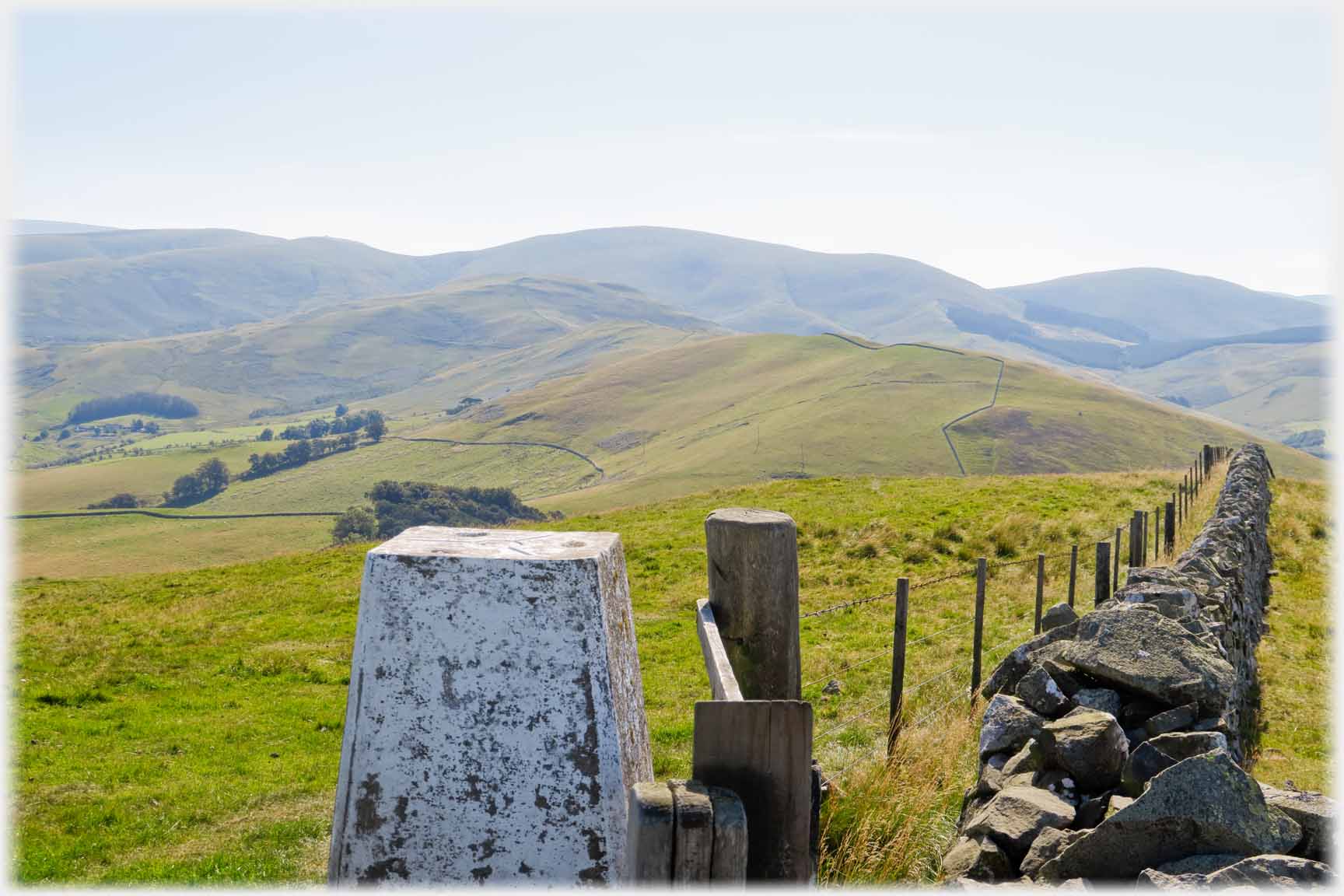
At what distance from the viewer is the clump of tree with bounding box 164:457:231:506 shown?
130125 mm

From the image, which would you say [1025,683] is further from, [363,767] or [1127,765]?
[363,767]

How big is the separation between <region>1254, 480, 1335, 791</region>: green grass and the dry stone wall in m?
0.50

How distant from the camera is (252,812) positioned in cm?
884

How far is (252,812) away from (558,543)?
286 inches

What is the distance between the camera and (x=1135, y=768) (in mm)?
4598

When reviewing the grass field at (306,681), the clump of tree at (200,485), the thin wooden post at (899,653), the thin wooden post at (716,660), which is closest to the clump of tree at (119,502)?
the clump of tree at (200,485)

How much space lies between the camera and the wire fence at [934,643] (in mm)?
9141

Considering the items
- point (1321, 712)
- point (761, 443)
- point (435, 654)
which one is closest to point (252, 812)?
point (435, 654)

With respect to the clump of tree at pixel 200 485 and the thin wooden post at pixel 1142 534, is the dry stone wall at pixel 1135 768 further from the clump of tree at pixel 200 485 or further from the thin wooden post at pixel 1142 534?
the clump of tree at pixel 200 485

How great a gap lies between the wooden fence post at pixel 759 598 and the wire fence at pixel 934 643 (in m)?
3.27

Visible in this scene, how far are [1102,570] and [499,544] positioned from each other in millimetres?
9691

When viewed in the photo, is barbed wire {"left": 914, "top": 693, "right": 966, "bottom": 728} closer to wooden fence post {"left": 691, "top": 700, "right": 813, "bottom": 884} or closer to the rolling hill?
wooden fence post {"left": 691, "top": 700, "right": 813, "bottom": 884}

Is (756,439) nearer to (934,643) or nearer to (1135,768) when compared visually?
(934,643)

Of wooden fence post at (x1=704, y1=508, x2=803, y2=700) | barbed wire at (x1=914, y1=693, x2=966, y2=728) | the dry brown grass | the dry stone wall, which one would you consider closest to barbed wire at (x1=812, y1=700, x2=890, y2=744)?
the dry brown grass
